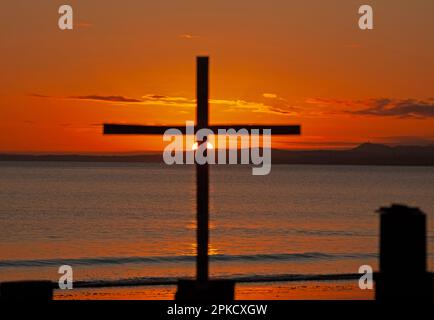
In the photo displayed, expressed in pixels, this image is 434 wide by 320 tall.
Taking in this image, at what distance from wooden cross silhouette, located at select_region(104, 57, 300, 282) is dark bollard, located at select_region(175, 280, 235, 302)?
0.16 metres

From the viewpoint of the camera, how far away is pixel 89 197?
97.4 meters

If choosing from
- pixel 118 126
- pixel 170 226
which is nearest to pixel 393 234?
pixel 118 126

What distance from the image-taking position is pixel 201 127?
696 centimetres

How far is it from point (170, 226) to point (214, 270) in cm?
2668

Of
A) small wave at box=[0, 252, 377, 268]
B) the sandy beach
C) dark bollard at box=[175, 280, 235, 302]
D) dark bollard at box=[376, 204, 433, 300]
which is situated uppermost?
dark bollard at box=[376, 204, 433, 300]

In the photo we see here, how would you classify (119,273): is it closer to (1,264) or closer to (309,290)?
(1,264)

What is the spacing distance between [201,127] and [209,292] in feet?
4.62

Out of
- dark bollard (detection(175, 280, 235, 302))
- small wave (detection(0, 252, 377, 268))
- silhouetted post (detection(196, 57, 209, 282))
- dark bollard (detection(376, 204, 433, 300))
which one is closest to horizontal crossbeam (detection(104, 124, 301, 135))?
silhouetted post (detection(196, 57, 209, 282))

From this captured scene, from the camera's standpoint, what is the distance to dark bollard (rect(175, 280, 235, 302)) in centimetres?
642

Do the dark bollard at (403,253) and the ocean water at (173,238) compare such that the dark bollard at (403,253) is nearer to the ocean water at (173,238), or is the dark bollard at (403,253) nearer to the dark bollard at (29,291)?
the dark bollard at (29,291)

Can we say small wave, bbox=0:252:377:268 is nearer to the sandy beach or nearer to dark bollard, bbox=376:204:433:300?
the sandy beach

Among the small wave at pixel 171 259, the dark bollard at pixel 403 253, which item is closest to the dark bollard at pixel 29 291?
the dark bollard at pixel 403 253

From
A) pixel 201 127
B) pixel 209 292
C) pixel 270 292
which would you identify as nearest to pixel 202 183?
pixel 201 127

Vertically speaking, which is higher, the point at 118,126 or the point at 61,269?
the point at 118,126
